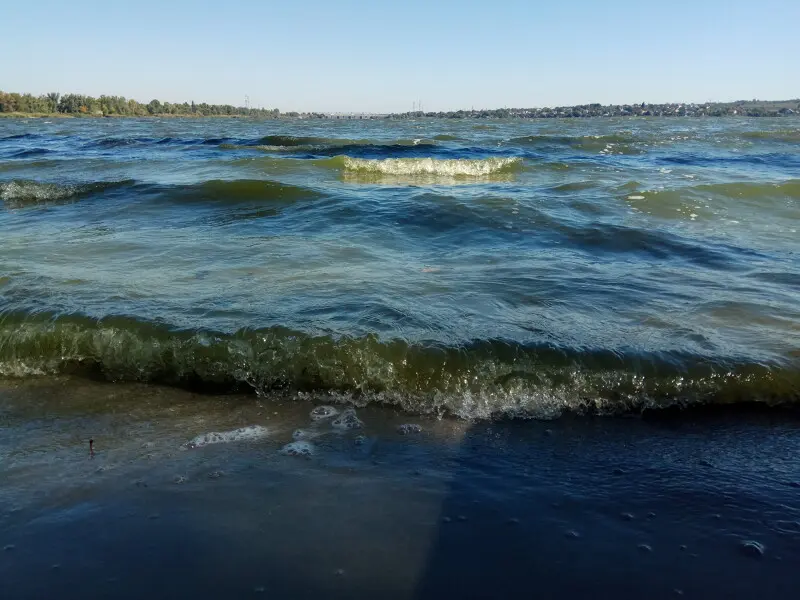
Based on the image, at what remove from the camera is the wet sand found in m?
2.46

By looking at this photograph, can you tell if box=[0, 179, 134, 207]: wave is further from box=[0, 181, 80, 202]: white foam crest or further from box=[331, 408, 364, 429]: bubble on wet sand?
box=[331, 408, 364, 429]: bubble on wet sand

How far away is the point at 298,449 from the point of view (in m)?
3.49

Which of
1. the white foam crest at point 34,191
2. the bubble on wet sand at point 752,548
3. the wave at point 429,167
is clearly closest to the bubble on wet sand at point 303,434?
the bubble on wet sand at point 752,548

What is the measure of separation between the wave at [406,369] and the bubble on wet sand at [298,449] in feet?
2.15

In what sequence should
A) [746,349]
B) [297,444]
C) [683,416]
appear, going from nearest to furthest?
[297,444] < [683,416] < [746,349]

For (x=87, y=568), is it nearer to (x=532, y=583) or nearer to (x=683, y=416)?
(x=532, y=583)

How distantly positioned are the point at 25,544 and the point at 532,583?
7.51 ft

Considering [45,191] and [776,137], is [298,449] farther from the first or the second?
[776,137]

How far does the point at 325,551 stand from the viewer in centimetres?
260

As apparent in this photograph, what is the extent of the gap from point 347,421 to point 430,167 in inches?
612

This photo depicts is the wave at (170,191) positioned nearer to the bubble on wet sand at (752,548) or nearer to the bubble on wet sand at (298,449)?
the bubble on wet sand at (298,449)

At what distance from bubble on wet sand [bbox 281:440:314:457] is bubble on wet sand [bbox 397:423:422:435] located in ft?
1.90

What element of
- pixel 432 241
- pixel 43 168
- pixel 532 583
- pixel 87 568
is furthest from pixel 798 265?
pixel 43 168

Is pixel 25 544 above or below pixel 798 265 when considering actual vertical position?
below
